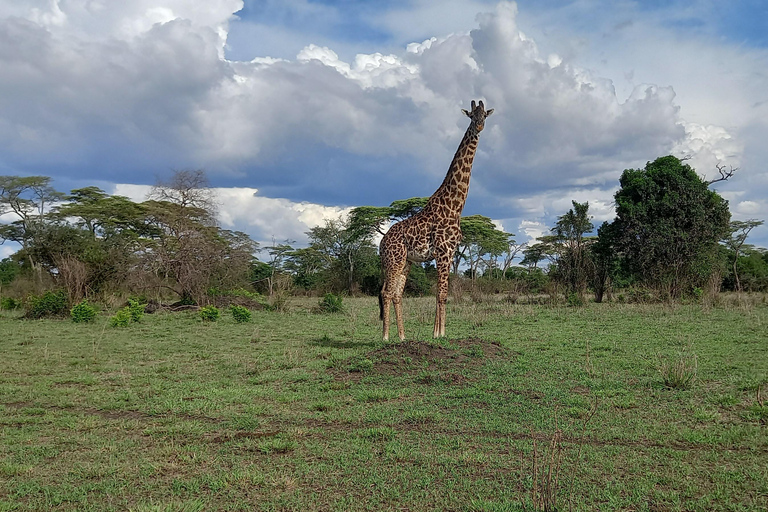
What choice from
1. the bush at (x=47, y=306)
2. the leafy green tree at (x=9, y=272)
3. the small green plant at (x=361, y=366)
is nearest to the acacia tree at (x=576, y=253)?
the small green plant at (x=361, y=366)

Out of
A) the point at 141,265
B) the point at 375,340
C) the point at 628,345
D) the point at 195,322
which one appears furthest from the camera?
the point at 141,265

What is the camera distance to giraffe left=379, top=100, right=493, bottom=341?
35.6 feet

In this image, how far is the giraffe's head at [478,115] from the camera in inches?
422

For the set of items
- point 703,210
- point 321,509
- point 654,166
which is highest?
point 654,166

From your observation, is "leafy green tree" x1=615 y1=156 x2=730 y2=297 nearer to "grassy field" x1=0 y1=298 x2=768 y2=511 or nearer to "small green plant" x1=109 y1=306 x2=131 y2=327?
"grassy field" x1=0 y1=298 x2=768 y2=511

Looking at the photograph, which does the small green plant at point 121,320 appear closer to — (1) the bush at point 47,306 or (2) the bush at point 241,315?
(2) the bush at point 241,315

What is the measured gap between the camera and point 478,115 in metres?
10.8

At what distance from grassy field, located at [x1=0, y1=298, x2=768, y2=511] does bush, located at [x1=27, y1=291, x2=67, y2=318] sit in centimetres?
748

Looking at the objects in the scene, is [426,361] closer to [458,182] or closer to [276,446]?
[276,446]

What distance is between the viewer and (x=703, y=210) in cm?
2261

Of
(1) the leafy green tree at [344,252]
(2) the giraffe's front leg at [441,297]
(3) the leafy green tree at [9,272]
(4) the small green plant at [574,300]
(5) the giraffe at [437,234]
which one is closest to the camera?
(2) the giraffe's front leg at [441,297]

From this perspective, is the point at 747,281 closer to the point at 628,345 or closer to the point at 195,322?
the point at 628,345

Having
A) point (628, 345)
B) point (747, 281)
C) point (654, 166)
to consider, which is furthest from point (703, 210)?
point (628, 345)

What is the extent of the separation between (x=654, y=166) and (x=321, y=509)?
23.9m
